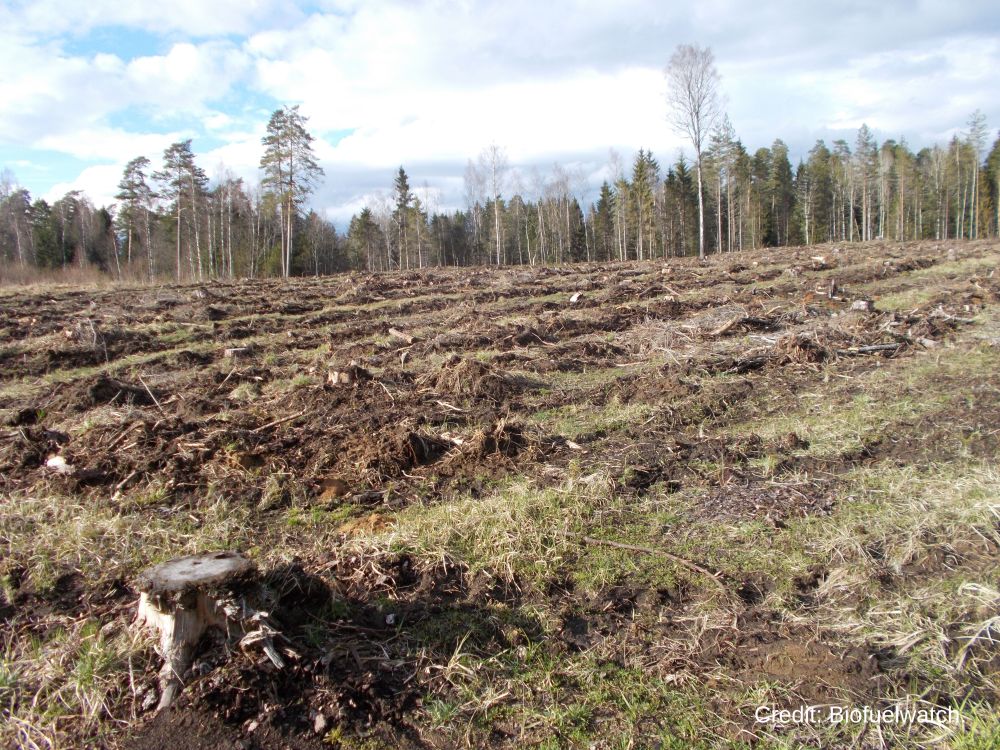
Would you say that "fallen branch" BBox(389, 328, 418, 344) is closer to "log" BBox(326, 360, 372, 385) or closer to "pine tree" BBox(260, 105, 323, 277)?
"log" BBox(326, 360, 372, 385)

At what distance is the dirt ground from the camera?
251 centimetres

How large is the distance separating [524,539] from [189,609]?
195cm

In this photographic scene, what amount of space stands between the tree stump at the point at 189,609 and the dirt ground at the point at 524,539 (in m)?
0.10

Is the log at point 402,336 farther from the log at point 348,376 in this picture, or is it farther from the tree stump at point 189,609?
the tree stump at point 189,609

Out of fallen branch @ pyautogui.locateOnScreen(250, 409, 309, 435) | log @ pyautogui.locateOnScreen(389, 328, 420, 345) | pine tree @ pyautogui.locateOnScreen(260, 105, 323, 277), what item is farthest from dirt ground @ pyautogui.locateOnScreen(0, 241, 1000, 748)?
pine tree @ pyautogui.locateOnScreen(260, 105, 323, 277)

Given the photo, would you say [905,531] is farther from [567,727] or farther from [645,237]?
[645,237]

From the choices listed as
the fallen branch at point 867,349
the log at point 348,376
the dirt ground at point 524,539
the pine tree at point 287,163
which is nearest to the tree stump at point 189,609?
the dirt ground at point 524,539

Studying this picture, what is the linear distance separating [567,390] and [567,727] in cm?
515

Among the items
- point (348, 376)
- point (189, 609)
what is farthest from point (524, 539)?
point (348, 376)

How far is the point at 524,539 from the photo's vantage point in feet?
12.4

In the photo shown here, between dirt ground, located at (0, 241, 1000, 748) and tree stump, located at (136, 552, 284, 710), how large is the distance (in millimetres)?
96

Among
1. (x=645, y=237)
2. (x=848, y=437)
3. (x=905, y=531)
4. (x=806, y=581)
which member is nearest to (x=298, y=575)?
(x=806, y=581)

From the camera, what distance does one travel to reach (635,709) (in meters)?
2.53

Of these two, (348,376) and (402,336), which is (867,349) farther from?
(402,336)
